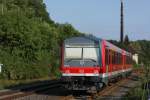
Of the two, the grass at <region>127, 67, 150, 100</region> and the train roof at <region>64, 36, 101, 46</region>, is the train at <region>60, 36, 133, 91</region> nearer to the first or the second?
the train roof at <region>64, 36, 101, 46</region>

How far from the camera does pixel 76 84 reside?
983 inches

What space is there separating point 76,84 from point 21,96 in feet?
8.99

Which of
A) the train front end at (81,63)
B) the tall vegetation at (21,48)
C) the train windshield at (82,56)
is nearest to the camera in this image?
the train front end at (81,63)

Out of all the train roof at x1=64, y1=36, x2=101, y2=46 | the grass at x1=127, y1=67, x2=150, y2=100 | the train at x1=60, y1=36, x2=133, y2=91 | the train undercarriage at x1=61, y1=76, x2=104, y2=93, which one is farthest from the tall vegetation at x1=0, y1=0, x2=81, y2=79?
the grass at x1=127, y1=67, x2=150, y2=100

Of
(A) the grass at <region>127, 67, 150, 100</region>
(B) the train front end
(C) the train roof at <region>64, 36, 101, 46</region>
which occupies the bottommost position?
(A) the grass at <region>127, 67, 150, 100</region>

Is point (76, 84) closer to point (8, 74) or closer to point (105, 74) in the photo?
point (105, 74)

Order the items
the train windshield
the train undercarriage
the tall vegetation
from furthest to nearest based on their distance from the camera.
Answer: the tall vegetation → the train windshield → the train undercarriage

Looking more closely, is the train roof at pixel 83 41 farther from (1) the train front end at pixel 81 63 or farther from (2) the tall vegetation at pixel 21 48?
(2) the tall vegetation at pixel 21 48

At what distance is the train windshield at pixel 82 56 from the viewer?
25234mm

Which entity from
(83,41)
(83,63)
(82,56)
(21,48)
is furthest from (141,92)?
(21,48)

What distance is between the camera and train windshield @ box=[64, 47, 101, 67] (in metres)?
25.2

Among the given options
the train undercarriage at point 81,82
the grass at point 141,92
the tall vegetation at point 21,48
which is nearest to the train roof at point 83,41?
the train undercarriage at point 81,82

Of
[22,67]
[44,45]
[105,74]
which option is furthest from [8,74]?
[105,74]

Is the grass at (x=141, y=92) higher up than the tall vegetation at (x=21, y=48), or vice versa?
the tall vegetation at (x=21, y=48)
